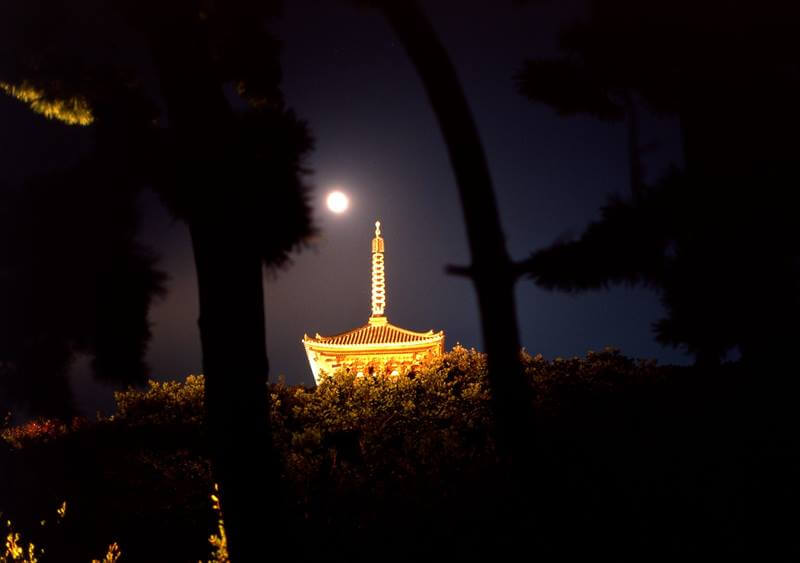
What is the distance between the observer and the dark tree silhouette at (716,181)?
117 inches

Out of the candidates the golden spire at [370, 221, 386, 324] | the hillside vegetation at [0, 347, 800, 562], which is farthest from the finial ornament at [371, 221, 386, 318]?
the hillside vegetation at [0, 347, 800, 562]

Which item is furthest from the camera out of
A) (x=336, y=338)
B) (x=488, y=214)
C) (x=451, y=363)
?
(x=336, y=338)

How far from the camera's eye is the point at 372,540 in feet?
11.4

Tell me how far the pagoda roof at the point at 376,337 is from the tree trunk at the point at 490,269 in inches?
610

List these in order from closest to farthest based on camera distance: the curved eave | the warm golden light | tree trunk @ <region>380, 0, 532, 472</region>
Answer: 1. tree trunk @ <region>380, 0, 532, 472</region>
2. the warm golden light
3. the curved eave

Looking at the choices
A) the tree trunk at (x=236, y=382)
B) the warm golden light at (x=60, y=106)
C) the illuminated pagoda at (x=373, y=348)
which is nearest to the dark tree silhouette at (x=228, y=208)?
the tree trunk at (x=236, y=382)

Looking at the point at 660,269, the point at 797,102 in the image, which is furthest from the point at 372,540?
the point at 797,102

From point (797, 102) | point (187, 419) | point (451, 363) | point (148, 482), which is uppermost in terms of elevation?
point (797, 102)

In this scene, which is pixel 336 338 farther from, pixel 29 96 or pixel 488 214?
pixel 488 214

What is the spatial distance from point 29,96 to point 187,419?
465 centimetres

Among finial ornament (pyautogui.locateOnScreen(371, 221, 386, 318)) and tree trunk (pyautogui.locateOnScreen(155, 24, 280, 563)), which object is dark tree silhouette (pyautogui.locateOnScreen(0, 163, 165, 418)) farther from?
finial ornament (pyautogui.locateOnScreen(371, 221, 386, 318))

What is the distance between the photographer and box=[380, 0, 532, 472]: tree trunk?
6.40 feet

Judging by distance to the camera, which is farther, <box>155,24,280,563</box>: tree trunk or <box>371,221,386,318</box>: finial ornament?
<box>371,221,386,318</box>: finial ornament

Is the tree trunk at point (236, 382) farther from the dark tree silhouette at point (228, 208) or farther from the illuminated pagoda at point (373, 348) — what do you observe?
the illuminated pagoda at point (373, 348)
